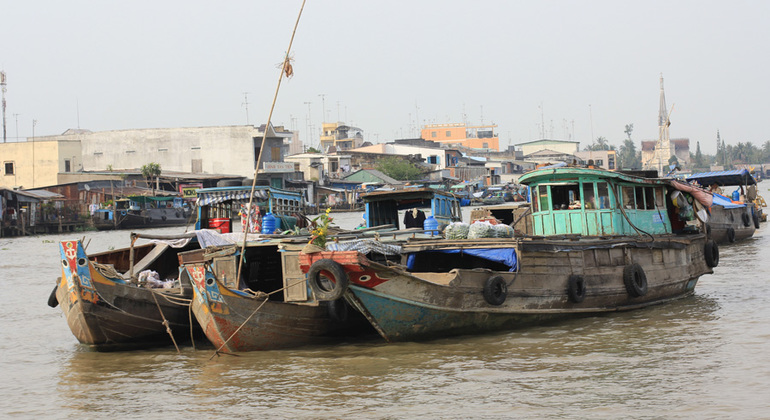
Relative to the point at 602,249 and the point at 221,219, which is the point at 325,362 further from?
the point at 221,219

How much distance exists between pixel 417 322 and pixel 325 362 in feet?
3.73

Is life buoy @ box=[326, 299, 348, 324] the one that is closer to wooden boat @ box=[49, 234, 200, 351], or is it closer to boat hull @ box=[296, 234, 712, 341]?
boat hull @ box=[296, 234, 712, 341]

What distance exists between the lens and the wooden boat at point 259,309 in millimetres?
8430

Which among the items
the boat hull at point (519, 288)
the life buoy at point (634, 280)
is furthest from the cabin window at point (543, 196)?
the life buoy at point (634, 280)

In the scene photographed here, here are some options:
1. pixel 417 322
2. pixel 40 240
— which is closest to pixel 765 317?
pixel 417 322

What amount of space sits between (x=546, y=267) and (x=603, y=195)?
1942 millimetres

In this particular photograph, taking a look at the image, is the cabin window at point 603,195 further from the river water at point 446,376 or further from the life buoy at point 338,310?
the life buoy at point 338,310

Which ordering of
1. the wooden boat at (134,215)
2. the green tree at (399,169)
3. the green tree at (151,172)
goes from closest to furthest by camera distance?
1. the wooden boat at (134,215)
2. the green tree at (151,172)
3. the green tree at (399,169)

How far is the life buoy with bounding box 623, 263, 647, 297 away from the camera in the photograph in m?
10.7

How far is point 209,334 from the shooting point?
344 inches

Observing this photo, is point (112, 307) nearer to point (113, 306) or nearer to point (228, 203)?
point (113, 306)

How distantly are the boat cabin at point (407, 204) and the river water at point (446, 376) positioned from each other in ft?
12.2

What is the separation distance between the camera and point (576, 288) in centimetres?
1003

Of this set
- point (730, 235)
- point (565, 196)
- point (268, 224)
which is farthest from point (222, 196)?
point (730, 235)
